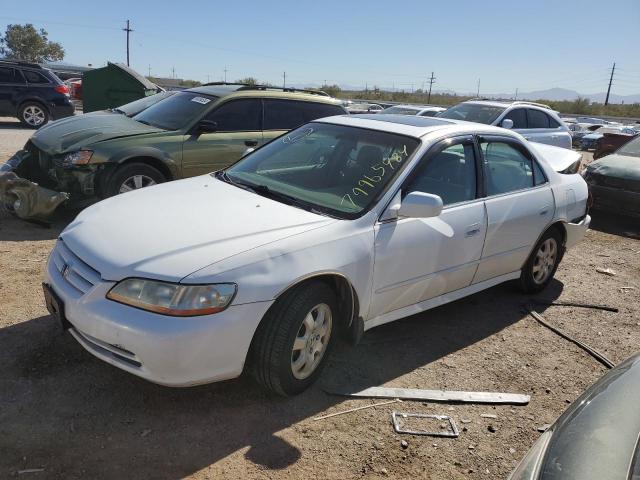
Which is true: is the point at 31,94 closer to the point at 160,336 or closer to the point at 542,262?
the point at 542,262

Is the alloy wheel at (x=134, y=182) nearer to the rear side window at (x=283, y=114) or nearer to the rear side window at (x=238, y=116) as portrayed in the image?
the rear side window at (x=238, y=116)

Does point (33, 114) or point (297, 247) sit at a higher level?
point (297, 247)

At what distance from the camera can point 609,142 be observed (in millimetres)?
13609

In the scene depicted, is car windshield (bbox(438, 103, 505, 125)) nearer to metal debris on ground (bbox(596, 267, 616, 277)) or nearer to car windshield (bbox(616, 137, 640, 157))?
car windshield (bbox(616, 137, 640, 157))

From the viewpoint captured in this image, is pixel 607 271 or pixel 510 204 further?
pixel 607 271

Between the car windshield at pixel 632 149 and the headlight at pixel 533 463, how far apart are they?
8814mm

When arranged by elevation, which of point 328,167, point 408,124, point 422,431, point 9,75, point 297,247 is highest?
point 9,75

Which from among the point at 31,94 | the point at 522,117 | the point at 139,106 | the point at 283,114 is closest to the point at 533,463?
the point at 283,114

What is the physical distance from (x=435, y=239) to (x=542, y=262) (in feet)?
6.19

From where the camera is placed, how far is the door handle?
3.91 meters

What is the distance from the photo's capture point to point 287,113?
720cm

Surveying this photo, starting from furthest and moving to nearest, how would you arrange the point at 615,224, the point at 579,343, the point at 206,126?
the point at 615,224
the point at 206,126
the point at 579,343

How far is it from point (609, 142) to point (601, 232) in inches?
263

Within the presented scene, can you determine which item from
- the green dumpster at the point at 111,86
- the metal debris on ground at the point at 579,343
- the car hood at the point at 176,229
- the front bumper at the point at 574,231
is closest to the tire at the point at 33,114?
the green dumpster at the point at 111,86
